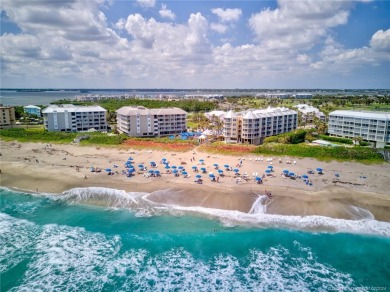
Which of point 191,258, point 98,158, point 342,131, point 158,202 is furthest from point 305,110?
point 191,258

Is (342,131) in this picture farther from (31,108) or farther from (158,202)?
(31,108)

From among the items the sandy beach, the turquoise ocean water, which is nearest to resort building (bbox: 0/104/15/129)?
the sandy beach

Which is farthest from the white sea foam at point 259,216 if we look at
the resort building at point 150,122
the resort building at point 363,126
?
the resort building at point 363,126

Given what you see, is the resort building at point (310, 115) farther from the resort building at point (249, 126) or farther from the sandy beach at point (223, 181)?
the sandy beach at point (223, 181)

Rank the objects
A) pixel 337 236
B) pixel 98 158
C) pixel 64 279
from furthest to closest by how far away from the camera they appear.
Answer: pixel 98 158 < pixel 337 236 < pixel 64 279

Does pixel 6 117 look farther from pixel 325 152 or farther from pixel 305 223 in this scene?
pixel 305 223

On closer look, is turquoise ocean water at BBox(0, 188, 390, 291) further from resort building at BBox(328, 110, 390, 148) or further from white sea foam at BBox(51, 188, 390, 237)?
resort building at BBox(328, 110, 390, 148)

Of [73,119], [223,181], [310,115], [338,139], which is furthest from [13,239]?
[310,115]
